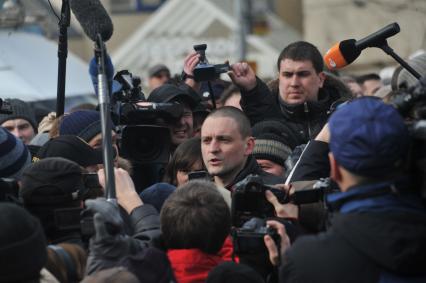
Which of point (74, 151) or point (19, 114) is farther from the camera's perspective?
point (19, 114)

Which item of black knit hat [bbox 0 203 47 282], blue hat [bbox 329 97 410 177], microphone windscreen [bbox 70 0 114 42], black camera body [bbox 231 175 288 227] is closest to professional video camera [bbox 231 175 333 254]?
black camera body [bbox 231 175 288 227]

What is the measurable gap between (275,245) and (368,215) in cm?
Result: 61

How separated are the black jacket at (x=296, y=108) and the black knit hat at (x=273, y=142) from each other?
0.45ft

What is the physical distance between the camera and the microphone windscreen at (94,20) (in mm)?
5059

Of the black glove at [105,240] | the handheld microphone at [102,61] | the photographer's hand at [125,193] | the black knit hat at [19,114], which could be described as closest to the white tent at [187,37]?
the black knit hat at [19,114]

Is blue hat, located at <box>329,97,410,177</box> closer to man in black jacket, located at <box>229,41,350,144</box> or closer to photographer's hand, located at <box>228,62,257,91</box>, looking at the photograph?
man in black jacket, located at <box>229,41,350,144</box>

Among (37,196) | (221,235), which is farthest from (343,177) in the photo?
(37,196)

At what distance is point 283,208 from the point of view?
4.61 metres

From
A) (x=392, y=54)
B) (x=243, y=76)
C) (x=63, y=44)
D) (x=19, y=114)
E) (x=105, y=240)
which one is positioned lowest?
(x=105, y=240)

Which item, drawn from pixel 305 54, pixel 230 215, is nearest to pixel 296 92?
pixel 305 54

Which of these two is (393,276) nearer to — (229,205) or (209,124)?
(229,205)

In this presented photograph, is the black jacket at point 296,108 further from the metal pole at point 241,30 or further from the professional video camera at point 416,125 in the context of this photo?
the metal pole at point 241,30

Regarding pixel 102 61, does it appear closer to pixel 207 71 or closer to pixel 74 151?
pixel 74 151

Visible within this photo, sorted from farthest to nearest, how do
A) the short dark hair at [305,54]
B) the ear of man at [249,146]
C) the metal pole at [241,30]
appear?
the metal pole at [241,30]
the short dark hair at [305,54]
the ear of man at [249,146]
